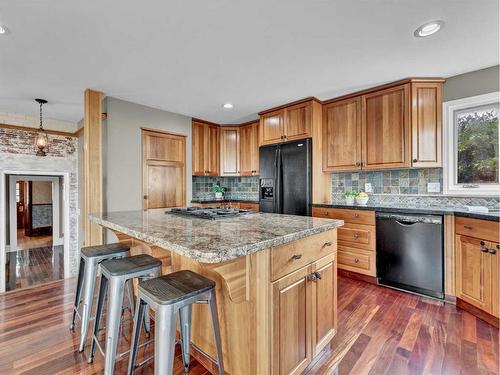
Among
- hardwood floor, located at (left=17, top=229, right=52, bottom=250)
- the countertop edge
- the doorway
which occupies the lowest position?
hardwood floor, located at (left=17, top=229, right=52, bottom=250)

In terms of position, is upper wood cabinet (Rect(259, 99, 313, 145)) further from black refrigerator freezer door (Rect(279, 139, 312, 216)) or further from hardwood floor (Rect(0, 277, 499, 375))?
hardwood floor (Rect(0, 277, 499, 375))

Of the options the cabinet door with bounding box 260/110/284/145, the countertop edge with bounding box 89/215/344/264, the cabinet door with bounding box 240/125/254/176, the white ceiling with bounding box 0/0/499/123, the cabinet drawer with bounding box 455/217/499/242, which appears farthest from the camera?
the cabinet door with bounding box 240/125/254/176

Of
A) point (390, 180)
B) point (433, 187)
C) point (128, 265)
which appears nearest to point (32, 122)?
point (128, 265)

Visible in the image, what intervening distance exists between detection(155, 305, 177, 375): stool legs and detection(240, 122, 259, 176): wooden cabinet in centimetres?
360

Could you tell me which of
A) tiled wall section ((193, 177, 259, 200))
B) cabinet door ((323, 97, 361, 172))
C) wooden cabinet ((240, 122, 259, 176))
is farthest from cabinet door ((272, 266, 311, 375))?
tiled wall section ((193, 177, 259, 200))

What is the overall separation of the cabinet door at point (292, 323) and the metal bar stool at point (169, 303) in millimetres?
326

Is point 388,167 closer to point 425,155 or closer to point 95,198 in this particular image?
point 425,155

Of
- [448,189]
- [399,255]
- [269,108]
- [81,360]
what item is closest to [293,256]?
[81,360]

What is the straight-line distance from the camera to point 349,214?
3.08 metres

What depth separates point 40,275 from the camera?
3.63 m

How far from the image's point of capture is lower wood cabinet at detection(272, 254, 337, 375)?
1.25 m

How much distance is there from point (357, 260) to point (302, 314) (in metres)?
1.92

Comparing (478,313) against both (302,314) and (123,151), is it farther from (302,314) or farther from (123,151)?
(123,151)

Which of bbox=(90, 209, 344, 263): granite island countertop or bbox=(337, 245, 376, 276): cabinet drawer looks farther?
bbox=(337, 245, 376, 276): cabinet drawer
